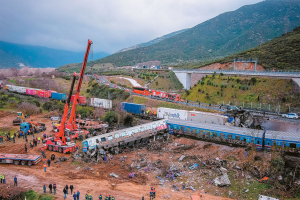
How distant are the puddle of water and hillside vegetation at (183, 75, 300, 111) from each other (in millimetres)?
8512

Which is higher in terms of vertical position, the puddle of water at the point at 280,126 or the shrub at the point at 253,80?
the shrub at the point at 253,80

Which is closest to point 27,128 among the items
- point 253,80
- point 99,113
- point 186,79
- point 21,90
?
point 99,113

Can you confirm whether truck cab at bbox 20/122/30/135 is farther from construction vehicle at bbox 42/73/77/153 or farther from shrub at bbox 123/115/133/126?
shrub at bbox 123/115/133/126

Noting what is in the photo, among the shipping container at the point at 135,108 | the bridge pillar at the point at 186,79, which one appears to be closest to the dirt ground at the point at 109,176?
the shipping container at the point at 135,108

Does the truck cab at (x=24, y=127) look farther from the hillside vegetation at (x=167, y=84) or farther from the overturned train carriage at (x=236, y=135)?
the hillside vegetation at (x=167, y=84)

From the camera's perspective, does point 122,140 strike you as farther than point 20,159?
Yes

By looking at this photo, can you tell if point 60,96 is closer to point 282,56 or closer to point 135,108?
point 135,108

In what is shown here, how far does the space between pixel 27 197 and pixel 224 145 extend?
21.8m

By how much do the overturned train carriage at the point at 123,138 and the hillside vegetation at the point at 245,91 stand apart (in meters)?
20.0

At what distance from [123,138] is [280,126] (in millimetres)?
21799

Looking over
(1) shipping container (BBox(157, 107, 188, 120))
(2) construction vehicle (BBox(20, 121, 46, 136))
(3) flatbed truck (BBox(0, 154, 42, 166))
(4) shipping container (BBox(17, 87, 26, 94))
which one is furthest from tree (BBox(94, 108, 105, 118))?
(4) shipping container (BBox(17, 87, 26, 94))

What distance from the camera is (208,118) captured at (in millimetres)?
32500

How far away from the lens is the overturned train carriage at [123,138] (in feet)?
81.6

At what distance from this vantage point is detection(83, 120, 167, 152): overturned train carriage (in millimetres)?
24875
